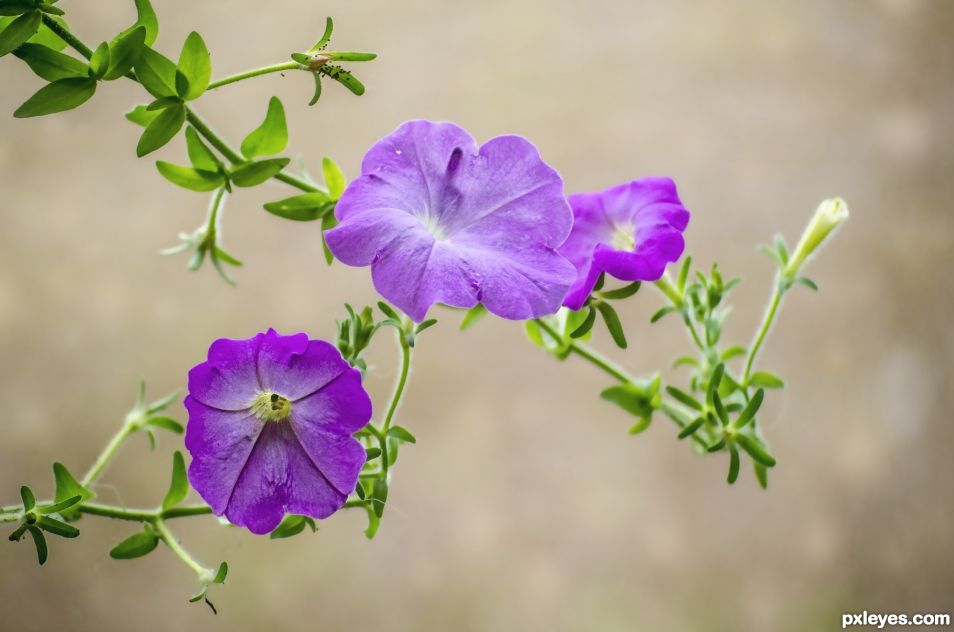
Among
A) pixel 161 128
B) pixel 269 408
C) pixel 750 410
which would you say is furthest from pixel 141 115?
pixel 750 410

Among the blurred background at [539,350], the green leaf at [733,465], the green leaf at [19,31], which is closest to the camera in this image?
the green leaf at [19,31]

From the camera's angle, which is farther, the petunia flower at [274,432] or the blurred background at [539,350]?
the blurred background at [539,350]

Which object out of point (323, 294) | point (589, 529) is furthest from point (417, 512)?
point (323, 294)

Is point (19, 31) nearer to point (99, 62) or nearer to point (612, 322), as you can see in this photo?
point (99, 62)

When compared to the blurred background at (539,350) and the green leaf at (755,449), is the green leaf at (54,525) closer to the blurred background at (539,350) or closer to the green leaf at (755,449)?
the green leaf at (755,449)

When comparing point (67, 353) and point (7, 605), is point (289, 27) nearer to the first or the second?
point (67, 353)

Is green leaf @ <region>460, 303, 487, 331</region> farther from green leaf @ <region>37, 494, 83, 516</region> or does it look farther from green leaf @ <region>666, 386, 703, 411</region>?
green leaf @ <region>37, 494, 83, 516</region>

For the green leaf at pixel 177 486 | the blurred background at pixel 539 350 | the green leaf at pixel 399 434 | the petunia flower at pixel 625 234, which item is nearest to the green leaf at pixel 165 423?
the green leaf at pixel 177 486

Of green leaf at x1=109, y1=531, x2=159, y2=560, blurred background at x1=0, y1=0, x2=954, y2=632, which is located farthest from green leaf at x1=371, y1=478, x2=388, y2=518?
blurred background at x1=0, y1=0, x2=954, y2=632
